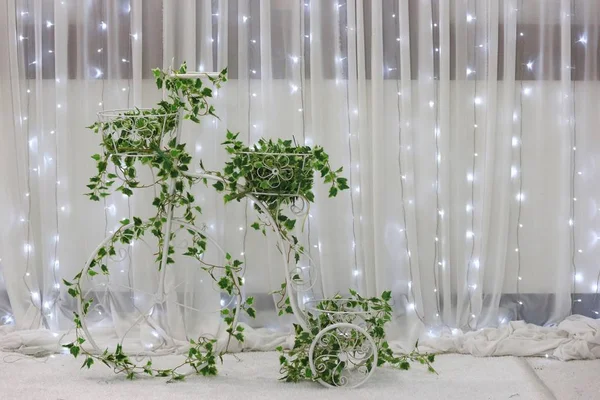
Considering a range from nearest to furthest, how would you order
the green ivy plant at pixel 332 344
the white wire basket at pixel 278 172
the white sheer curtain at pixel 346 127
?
the white wire basket at pixel 278 172 < the green ivy plant at pixel 332 344 < the white sheer curtain at pixel 346 127

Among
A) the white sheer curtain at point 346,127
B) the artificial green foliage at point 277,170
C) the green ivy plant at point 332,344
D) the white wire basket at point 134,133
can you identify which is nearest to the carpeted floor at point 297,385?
the green ivy plant at point 332,344

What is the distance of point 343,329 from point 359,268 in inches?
19.8

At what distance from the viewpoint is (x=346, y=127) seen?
2.91 m

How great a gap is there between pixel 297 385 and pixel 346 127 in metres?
1.08

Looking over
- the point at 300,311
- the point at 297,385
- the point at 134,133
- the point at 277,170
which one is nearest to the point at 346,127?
the point at 277,170

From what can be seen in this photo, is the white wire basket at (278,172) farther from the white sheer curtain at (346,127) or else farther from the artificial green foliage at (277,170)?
the white sheer curtain at (346,127)

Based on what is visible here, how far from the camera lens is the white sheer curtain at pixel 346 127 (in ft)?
9.44

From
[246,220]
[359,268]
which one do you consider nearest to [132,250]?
[246,220]

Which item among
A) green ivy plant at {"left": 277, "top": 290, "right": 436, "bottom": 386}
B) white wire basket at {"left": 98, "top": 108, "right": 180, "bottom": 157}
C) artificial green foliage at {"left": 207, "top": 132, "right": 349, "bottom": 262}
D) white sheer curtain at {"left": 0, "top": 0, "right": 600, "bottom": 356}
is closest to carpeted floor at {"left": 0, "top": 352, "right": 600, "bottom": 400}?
green ivy plant at {"left": 277, "top": 290, "right": 436, "bottom": 386}

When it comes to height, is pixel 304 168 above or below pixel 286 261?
above

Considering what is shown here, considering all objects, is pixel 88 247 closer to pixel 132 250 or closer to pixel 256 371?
pixel 132 250

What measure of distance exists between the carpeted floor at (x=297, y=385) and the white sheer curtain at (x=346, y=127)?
0.91ft

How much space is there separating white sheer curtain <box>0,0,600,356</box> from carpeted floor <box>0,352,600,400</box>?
0.91 feet

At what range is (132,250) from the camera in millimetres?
2898
